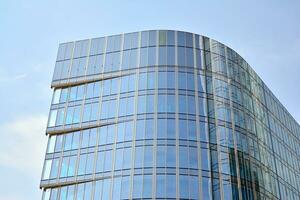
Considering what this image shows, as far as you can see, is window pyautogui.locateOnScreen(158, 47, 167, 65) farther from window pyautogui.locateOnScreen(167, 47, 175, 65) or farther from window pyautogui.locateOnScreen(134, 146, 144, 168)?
window pyautogui.locateOnScreen(134, 146, 144, 168)

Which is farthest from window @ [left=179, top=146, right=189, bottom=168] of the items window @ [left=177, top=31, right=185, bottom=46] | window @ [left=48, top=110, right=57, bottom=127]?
window @ [left=48, top=110, right=57, bottom=127]

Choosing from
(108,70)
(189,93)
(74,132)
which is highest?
(108,70)

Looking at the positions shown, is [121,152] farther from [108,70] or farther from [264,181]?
[264,181]

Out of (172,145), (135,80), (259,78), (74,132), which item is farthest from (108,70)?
(259,78)

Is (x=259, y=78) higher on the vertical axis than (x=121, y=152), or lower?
higher

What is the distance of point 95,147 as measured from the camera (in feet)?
156

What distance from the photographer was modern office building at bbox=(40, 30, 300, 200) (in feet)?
147

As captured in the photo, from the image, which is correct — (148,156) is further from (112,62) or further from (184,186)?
(112,62)

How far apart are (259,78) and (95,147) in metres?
27.2

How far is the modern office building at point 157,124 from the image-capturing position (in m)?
44.8

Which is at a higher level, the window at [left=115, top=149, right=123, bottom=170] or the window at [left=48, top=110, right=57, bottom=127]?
the window at [left=48, top=110, right=57, bottom=127]

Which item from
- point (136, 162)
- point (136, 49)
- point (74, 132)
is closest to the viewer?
point (136, 162)

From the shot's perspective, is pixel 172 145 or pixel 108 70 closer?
pixel 172 145

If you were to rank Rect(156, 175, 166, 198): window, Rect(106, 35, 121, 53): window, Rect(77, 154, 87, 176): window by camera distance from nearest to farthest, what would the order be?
1. Rect(156, 175, 166, 198): window
2. Rect(77, 154, 87, 176): window
3. Rect(106, 35, 121, 53): window
